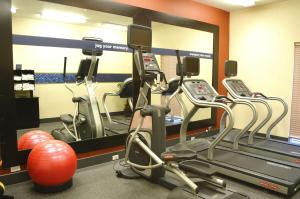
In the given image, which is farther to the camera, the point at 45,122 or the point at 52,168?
the point at 45,122

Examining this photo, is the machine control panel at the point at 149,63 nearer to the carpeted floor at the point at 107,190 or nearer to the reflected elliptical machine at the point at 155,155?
the reflected elliptical machine at the point at 155,155

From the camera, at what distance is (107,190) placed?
10.2 ft

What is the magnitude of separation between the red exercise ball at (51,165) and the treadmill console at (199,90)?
206 centimetres

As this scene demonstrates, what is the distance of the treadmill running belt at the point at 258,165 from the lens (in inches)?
126

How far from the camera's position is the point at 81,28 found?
6.97 m

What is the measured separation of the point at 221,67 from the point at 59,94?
408cm

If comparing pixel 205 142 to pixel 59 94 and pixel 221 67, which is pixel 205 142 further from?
pixel 59 94

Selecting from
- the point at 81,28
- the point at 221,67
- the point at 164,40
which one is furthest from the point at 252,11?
the point at 81,28

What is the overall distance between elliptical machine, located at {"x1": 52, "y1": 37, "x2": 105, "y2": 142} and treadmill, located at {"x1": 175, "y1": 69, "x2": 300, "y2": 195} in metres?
1.51

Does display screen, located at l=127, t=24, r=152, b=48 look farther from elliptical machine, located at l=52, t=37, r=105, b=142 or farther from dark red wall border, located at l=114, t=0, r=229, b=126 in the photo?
dark red wall border, located at l=114, t=0, r=229, b=126

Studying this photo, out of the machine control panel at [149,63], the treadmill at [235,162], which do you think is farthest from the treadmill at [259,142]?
the machine control panel at [149,63]

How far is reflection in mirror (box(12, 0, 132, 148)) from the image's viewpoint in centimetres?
518

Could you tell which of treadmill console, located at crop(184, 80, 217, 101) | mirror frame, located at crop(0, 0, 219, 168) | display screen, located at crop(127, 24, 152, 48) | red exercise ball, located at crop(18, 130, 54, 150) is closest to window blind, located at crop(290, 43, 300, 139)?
mirror frame, located at crop(0, 0, 219, 168)

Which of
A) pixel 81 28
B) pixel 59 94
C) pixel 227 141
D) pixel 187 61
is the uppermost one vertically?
pixel 81 28
